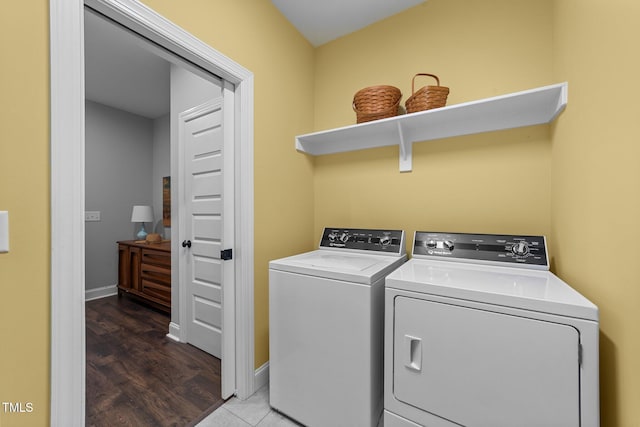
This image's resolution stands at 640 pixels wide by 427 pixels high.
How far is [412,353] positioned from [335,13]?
7.20ft

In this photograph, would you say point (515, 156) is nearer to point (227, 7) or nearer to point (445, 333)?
point (445, 333)

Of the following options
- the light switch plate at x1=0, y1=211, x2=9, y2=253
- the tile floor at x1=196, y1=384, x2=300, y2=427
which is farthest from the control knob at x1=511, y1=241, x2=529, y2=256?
the light switch plate at x1=0, y1=211, x2=9, y2=253

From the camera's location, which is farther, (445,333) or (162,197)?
(162,197)

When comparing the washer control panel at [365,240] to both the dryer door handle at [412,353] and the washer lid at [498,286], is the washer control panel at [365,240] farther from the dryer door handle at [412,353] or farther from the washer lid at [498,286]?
the dryer door handle at [412,353]

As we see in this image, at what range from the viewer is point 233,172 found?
5.23 ft

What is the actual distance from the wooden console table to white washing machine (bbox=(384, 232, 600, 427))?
2.66 metres

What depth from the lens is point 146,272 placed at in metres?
3.14

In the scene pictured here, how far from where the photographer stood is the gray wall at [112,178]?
3537mm

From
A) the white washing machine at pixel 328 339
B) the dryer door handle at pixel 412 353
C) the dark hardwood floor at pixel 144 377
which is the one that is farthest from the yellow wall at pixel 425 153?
the dryer door handle at pixel 412 353

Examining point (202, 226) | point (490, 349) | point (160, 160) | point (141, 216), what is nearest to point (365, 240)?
point (490, 349)

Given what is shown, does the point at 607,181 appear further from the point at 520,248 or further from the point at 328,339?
the point at 328,339

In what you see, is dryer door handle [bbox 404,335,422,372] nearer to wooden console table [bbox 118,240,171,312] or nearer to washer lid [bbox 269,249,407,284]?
washer lid [bbox 269,249,407,284]

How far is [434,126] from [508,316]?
120cm

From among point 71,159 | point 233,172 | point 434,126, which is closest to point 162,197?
point 233,172
